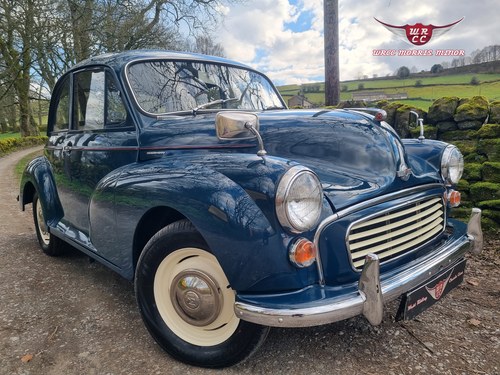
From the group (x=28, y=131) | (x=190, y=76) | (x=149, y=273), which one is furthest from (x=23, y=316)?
(x=28, y=131)

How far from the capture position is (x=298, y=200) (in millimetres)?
1794

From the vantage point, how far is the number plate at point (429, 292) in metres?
2.00

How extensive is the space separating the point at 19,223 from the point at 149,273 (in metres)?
4.55

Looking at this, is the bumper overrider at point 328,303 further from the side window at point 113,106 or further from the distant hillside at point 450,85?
the distant hillside at point 450,85

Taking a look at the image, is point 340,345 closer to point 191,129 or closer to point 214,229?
point 214,229

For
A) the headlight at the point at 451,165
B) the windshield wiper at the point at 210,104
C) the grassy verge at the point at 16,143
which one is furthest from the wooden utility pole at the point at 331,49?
the grassy verge at the point at 16,143

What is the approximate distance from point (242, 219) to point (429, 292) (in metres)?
1.16

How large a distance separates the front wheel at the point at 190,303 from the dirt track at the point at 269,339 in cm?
12

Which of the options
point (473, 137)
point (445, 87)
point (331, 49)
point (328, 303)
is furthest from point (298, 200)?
point (445, 87)

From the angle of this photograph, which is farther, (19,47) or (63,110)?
(19,47)

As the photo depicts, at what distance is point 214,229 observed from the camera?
1.87 meters

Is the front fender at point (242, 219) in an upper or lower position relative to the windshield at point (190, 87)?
lower

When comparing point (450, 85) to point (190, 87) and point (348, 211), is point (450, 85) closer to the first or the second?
point (190, 87)

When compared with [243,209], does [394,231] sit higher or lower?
lower
